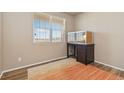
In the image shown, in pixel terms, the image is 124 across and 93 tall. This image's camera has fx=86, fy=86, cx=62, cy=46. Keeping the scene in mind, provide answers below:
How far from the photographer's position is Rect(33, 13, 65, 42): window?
3270mm

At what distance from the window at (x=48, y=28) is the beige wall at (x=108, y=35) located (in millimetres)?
1234

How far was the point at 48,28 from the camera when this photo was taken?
3.66 m

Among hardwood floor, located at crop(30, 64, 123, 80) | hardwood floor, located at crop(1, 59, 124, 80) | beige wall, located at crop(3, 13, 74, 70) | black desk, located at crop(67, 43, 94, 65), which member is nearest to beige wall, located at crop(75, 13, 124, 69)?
black desk, located at crop(67, 43, 94, 65)

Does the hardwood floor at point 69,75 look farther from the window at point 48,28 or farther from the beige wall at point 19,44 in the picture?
the window at point 48,28

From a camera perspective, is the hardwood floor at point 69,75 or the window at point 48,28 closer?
the hardwood floor at point 69,75

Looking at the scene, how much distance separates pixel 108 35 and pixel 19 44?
3.08m

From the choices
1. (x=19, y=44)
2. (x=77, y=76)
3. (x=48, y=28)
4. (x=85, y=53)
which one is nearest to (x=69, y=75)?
(x=77, y=76)

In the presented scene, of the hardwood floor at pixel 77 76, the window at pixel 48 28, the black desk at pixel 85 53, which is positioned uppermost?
the window at pixel 48 28

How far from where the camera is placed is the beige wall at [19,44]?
2.50 meters

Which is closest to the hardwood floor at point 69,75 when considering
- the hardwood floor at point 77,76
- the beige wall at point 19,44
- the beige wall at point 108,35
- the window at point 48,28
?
the hardwood floor at point 77,76

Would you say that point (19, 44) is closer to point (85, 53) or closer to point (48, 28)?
point (48, 28)
